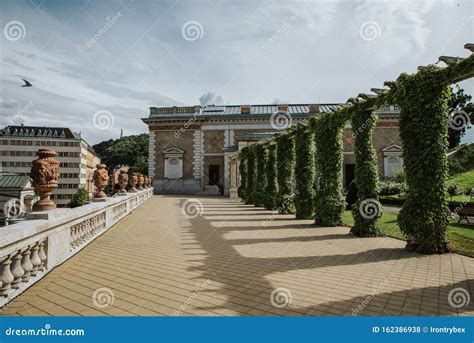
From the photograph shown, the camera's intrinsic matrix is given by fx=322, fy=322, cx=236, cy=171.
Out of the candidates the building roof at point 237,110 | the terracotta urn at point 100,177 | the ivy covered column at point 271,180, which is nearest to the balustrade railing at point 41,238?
the terracotta urn at point 100,177

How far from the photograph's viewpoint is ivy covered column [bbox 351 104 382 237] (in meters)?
9.62

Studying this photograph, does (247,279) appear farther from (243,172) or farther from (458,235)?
(243,172)

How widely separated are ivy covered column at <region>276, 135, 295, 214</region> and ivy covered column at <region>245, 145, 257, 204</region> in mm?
4968

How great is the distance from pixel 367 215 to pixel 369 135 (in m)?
2.52

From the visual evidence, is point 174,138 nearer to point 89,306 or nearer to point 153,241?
point 153,241

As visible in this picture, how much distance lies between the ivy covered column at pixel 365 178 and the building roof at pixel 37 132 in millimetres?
87527

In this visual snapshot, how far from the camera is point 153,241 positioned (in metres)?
8.50

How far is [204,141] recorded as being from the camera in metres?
39.4

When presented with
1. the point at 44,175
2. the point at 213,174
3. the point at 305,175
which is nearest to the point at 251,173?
the point at 305,175

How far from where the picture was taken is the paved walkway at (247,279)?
4.00m

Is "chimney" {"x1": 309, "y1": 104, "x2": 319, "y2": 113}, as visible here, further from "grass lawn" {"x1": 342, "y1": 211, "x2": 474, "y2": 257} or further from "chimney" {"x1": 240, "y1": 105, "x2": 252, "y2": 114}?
"grass lawn" {"x1": 342, "y1": 211, "x2": 474, "y2": 257}

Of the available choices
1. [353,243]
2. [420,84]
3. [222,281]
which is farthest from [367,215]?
[222,281]

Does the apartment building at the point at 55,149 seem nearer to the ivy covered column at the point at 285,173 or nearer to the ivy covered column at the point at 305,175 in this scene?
the ivy covered column at the point at 285,173

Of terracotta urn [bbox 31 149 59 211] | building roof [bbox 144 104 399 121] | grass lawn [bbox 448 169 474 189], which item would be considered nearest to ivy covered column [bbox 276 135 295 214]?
terracotta urn [bbox 31 149 59 211]
